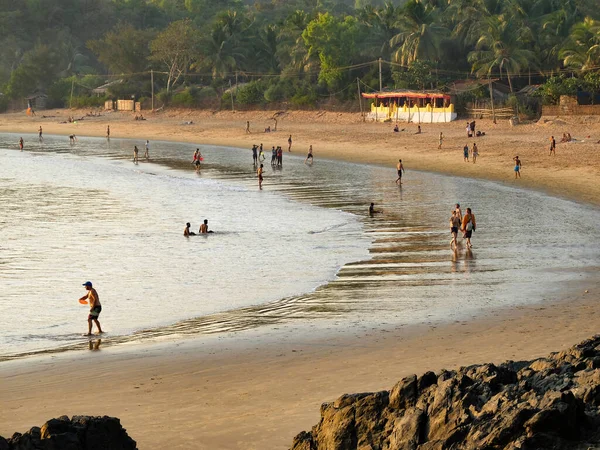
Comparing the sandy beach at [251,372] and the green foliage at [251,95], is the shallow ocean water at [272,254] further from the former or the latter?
the green foliage at [251,95]

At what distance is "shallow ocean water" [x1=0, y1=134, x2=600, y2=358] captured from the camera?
18.7m

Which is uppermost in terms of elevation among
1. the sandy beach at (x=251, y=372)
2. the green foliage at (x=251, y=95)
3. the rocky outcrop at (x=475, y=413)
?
the green foliage at (x=251, y=95)

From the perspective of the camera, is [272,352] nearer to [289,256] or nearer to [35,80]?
[289,256]

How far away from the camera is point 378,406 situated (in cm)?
929

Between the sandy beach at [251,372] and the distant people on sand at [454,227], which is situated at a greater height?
the distant people on sand at [454,227]

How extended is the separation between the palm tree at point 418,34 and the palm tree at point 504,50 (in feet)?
18.9

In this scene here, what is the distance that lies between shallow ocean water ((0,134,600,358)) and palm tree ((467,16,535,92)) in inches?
891

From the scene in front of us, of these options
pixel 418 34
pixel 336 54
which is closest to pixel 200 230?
pixel 418 34

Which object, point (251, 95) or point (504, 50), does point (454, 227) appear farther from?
point (251, 95)

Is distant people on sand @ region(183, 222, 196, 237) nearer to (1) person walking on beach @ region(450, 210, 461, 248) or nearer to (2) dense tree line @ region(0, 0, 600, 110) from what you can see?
(1) person walking on beach @ region(450, 210, 461, 248)

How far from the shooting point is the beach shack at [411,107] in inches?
2616

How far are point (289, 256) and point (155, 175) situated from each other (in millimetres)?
27737

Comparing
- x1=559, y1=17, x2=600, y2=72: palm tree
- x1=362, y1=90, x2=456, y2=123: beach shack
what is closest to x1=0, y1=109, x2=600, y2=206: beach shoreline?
x1=362, y1=90, x2=456, y2=123: beach shack

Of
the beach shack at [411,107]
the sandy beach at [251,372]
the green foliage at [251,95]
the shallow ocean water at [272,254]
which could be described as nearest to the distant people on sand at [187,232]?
the shallow ocean water at [272,254]
